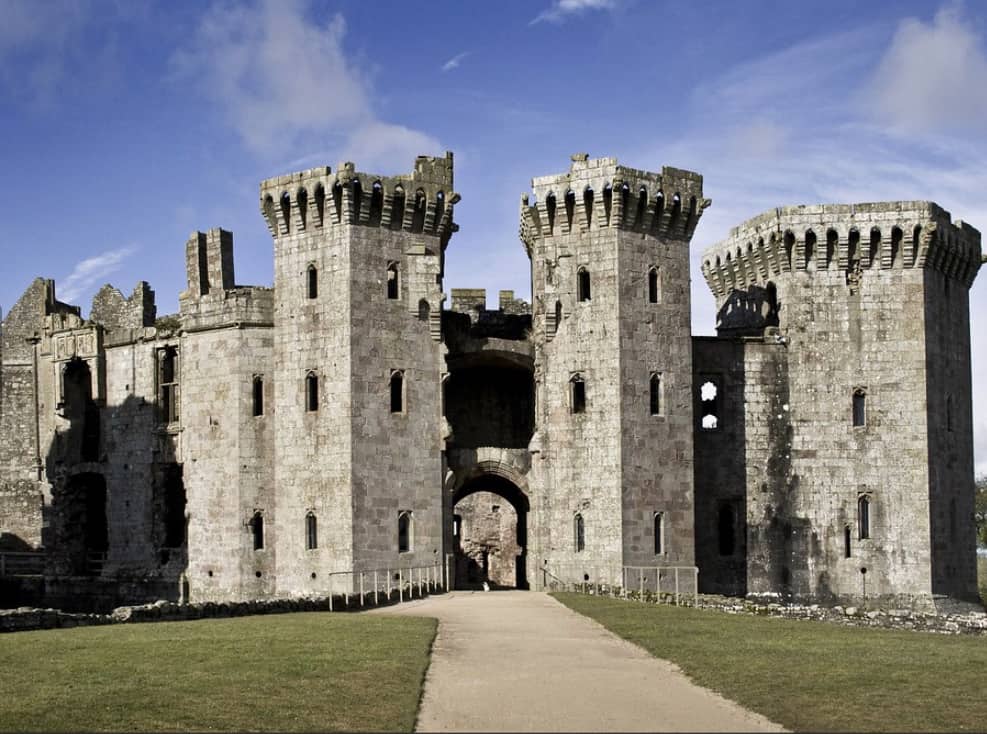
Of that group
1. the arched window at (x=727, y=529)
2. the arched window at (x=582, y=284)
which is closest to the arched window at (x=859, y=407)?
the arched window at (x=727, y=529)

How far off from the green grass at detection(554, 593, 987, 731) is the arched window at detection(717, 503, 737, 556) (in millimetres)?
13414

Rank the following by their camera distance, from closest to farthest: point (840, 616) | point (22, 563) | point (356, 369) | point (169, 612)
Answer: point (169, 612)
point (840, 616)
point (356, 369)
point (22, 563)

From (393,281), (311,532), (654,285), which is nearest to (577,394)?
(654,285)

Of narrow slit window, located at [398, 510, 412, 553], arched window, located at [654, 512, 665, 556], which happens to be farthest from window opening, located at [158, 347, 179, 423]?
arched window, located at [654, 512, 665, 556]

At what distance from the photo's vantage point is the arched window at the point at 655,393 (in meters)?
45.6

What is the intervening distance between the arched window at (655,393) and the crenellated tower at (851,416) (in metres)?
3.49

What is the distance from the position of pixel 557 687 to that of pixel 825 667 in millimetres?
5609

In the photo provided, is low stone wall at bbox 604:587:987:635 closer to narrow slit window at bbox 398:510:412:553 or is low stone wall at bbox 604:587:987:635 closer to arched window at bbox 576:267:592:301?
narrow slit window at bbox 398:510:412:553

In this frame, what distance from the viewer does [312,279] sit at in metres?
45.8

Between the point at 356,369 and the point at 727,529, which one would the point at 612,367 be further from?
the point at 356,369

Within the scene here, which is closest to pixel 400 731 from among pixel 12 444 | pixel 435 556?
pixel 435 556

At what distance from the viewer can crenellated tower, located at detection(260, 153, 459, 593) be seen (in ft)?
144

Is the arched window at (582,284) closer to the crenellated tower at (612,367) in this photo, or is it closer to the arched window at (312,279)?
the crenellated tower at (612,367)

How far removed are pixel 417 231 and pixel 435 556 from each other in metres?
10.6
